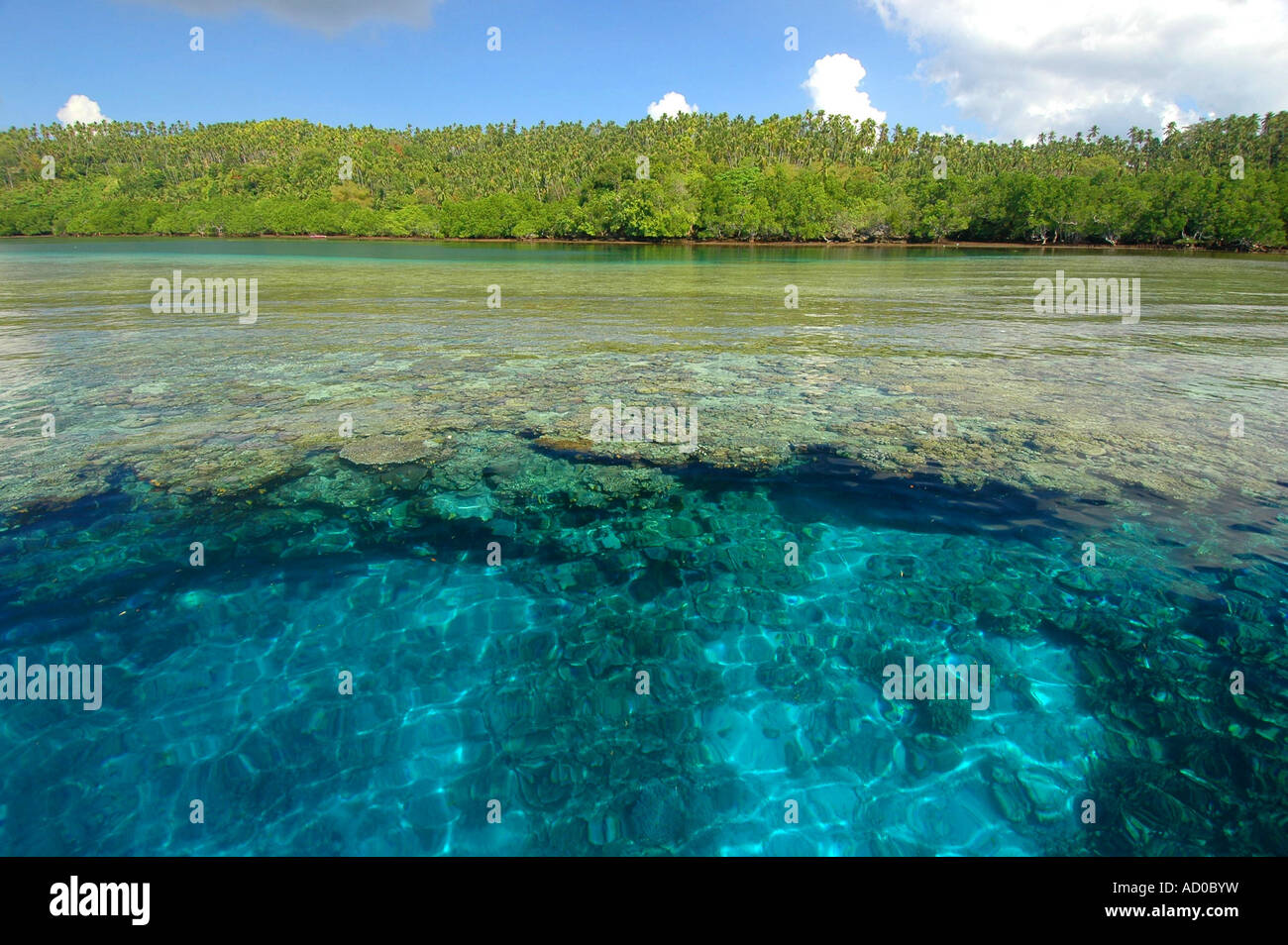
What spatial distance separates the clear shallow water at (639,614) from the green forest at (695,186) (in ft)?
342

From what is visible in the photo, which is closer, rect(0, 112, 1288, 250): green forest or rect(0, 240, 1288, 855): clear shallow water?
rect(0, 240, 1288, 855): clear shallow water

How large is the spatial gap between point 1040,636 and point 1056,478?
3973 mm

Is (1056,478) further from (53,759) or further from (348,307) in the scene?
(348,307)

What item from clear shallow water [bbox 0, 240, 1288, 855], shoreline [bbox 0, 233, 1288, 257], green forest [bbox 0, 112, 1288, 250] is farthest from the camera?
green forest [bbox 0, 112, 1288, 250]

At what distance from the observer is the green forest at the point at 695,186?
318 feet

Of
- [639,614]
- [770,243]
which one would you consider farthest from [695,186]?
[639,614]

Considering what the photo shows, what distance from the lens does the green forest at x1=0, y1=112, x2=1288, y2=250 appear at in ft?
318

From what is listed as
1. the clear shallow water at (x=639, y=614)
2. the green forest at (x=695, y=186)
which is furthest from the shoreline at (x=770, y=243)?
the clear shallow water at (x=639, y=614)

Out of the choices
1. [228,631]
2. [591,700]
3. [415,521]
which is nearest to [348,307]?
[415,521]

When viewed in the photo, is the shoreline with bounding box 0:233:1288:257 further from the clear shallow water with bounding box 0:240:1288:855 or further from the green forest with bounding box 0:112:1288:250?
the clear shallow water with bounding box 0:240:1288:855

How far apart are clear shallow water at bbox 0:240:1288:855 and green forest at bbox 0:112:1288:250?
104329 millimetres

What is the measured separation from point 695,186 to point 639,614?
131 m

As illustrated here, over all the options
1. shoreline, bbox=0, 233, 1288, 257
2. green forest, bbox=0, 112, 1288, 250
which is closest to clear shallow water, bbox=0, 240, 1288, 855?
shoreline, bbox=0, 233, 1288, 257

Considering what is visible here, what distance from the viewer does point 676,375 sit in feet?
49.9
